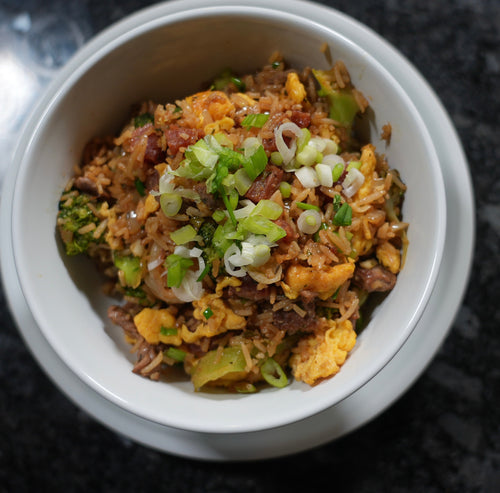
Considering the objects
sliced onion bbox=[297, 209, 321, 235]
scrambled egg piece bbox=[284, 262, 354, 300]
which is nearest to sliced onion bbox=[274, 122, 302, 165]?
sliced onion bbox=[297, 209, 321, 235]

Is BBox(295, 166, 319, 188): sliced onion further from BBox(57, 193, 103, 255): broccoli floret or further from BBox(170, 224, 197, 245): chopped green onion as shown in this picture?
BBox(57, 193, 103, 255): broccoli floret

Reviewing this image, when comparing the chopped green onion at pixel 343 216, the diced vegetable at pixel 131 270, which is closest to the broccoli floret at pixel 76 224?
the diced vegetable at pixel 131 270

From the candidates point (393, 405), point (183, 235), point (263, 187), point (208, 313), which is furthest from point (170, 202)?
point (393, 405)

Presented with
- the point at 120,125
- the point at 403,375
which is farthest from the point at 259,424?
the point at 120,125

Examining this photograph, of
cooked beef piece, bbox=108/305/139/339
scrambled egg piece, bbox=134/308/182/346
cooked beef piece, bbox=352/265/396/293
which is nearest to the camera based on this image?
cooked beef piece, bbox=352/265/396/293

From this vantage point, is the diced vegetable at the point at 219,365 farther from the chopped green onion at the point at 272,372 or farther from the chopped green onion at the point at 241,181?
the chopped green onion at the point at 241,181
